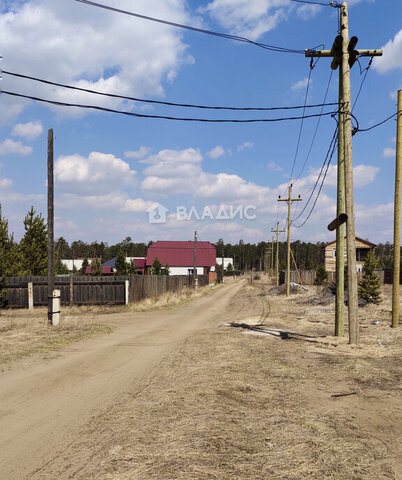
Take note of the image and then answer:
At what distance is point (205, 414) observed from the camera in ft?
16.4

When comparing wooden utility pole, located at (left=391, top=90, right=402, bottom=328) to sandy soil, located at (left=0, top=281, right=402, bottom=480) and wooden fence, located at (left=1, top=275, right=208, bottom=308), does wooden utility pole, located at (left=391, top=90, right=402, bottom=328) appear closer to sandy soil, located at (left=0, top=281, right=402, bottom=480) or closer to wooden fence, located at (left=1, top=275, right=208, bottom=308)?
sandy soil, located at (left=0, top=281, right=402, bottom=480)

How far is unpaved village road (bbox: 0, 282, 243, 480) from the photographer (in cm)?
402

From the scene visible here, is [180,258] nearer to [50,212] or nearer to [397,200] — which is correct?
[50,212]

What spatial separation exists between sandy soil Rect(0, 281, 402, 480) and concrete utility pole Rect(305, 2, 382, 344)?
146 centimetres

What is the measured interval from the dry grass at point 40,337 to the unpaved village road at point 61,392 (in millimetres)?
563

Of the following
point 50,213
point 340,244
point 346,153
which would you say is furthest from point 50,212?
point 346,153

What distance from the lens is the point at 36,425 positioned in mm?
4727

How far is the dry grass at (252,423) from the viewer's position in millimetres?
3584

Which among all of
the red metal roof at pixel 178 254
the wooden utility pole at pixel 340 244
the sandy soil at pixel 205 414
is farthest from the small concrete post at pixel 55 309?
the red metal roof at pixel 178 254

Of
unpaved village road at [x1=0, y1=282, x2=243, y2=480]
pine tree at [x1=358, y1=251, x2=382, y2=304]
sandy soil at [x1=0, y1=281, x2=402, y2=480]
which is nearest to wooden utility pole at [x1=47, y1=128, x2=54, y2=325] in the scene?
unpaved village road at [x1=0, y1=282, x2=243, y2=480]

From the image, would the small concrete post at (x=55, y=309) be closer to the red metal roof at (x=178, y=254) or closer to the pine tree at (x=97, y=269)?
the pine tree at (x=97, y=269)

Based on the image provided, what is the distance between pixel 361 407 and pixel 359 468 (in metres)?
2.04

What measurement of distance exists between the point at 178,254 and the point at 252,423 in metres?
66.6

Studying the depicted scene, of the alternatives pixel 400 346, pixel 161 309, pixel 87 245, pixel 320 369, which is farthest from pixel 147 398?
pixel 87 245
